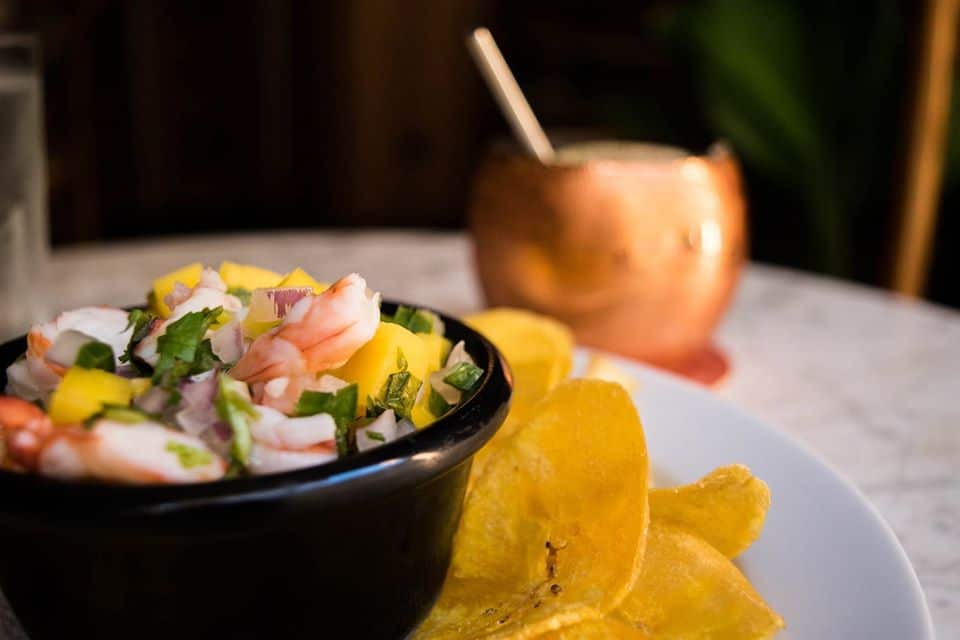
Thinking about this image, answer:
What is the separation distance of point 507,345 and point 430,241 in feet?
2.65

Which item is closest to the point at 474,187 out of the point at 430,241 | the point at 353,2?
the point at 430,241

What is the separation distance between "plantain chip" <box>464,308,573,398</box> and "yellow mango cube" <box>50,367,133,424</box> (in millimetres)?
377

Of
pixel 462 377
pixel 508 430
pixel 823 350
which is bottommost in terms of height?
pixel 823 350

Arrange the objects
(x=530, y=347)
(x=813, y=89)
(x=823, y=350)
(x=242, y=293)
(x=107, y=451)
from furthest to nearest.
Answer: (x=813, y=89) < (x=823, y=350) < (x=530, y=347) < (x=242, y=293) < (x=107, y=451)

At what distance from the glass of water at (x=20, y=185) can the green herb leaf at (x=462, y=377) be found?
24.6 inches

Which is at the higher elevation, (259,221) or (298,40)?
(298,40)

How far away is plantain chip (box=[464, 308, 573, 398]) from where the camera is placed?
853 millimetres

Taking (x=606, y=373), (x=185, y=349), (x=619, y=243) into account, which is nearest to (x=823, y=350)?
(x=619, y=243)

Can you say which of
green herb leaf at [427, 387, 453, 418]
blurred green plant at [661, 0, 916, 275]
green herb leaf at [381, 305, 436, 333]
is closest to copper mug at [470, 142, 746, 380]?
green herb leaf at [381, 305, 436, 333]

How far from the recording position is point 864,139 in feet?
8.20

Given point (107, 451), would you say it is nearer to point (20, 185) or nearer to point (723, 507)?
point (723, 507)

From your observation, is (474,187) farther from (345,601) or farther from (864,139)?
(864,139)

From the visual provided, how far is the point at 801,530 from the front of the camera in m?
0.72

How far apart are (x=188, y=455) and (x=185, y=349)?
10cm
